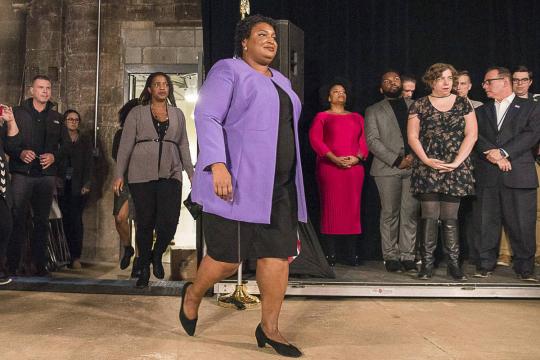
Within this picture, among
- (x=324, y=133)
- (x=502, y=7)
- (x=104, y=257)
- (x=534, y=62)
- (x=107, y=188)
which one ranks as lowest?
(x=104, y=257)

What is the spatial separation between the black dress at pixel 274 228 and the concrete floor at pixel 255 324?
419 millimetres

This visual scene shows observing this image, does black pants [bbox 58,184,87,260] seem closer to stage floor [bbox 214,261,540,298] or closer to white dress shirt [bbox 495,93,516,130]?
stage floor [bbox 214,261,540,298]

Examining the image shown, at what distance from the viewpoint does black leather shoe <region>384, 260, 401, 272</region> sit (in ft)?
15.5

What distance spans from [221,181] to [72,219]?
12.2ft

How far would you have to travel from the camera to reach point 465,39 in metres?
5.54

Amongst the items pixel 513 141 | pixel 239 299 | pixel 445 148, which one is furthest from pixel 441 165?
pixel 239 299

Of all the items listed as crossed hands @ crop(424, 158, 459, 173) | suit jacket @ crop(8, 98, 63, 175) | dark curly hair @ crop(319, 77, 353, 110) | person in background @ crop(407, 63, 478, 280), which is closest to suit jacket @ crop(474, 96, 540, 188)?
person in background @ crop(407, 63, 478, 280)

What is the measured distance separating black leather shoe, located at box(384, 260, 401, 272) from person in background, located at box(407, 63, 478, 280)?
0.40 meters

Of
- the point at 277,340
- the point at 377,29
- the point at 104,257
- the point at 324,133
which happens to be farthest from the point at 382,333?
the point at 104,257

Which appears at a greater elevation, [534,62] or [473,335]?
[534,62]

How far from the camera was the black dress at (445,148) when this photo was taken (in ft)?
13.8

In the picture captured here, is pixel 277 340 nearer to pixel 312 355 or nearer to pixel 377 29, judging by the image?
pixel 312 355

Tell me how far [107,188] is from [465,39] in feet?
12.1

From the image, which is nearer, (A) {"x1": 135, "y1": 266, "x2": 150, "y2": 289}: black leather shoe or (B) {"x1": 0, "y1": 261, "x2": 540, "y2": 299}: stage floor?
(B) {"x1": 0, "y1": 261, "x2": 540, "y2": 299}: stage floor
